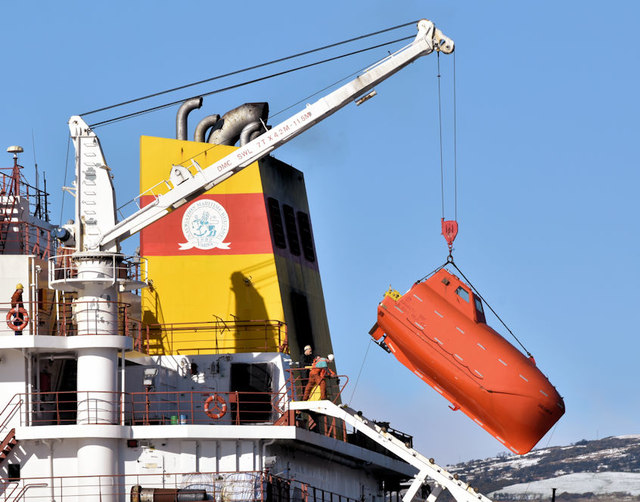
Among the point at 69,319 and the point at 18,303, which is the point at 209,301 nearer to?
the point at 69,319

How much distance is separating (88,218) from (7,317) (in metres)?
2.72

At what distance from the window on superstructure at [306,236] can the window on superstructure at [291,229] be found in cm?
52

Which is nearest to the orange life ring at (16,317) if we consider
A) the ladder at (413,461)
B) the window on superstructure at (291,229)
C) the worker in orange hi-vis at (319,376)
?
the ladder at (413,461)

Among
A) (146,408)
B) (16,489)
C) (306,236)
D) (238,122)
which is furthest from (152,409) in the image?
(238,122)

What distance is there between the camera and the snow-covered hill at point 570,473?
227ft

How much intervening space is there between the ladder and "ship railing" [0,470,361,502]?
2278 millimetres

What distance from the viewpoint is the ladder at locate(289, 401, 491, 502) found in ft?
99.2

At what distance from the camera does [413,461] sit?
1200 inches

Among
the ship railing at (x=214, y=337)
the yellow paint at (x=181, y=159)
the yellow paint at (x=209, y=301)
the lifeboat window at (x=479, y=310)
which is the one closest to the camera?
the lifeboat window at (x=479, y=310)

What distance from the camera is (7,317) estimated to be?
2903cm

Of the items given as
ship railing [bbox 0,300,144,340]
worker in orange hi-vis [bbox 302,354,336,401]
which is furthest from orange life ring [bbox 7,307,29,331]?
worker in orange hi-vis [bbox 302,354,336,401]

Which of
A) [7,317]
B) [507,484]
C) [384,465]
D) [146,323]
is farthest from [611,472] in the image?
[7,317]

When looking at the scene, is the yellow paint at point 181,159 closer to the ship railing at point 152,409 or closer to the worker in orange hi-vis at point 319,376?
the ship railing at point 152,409

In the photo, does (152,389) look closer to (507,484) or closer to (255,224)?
(255,224)
